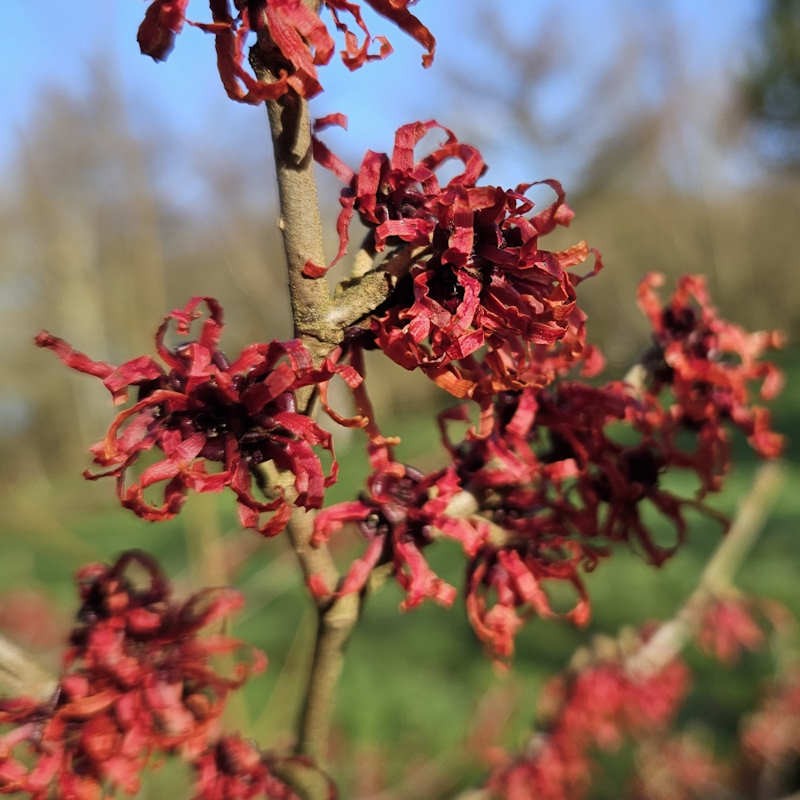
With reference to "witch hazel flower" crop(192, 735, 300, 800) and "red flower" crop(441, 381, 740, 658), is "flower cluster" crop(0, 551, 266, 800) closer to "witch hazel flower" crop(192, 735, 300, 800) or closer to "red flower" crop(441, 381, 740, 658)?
"witch hazel flower" crop(192, 735, 300, 800)

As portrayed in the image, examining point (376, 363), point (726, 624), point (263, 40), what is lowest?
point (263, 40)

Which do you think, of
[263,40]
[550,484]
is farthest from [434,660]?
[263,40]

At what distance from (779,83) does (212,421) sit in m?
18.9

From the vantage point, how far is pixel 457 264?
2.36 ft

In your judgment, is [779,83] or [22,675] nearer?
[22,675]

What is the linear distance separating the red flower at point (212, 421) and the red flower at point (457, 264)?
0.27 feet

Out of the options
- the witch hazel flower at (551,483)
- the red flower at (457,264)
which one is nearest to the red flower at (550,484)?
the witch hazel flower at (551,483)

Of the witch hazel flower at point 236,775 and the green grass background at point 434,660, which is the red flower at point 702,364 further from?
the green grass background at point 434,660

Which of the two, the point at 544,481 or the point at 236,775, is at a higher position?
the point at 544,481

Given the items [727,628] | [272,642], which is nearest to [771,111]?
[272,642]

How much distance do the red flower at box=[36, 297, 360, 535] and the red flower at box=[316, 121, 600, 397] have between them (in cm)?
8

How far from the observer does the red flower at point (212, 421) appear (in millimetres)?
706

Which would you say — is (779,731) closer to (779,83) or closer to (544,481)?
(544,481)

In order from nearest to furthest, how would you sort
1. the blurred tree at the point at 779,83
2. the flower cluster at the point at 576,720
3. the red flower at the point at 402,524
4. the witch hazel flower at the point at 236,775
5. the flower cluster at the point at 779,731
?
the red flower at the point at 402,524
the witch hazel flower at the point at 236,775
the flower cluster at the point at 576,720
the flower cluster at the point at 779,731
the blurred tree at the point at 779,83
